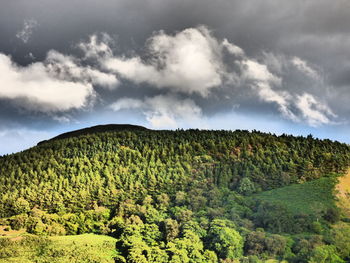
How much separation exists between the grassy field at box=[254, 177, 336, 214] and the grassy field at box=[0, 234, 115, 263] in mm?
45367

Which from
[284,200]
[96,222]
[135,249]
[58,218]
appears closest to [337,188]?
[284,200]

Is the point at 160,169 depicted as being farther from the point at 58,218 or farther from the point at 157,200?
the point at 58,218

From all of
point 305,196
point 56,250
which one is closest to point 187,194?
point 305,196

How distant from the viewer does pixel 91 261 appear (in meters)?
74.2

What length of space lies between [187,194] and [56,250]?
4373 centimetres

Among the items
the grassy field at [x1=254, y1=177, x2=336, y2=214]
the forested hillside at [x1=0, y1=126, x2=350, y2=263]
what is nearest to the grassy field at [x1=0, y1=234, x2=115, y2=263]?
the forested hillside at [x1=0, y1=126, x2=350, y2=263]

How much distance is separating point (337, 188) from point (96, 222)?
233 ft

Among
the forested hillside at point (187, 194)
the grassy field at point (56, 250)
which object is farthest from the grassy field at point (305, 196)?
the grassy field at point (56, 250)

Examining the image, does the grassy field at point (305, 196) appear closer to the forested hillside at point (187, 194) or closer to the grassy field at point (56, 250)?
the forested hillside at point (187, 194)

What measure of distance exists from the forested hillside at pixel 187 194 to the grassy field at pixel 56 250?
440 centimetres

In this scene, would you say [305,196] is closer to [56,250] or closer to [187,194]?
[187,194]

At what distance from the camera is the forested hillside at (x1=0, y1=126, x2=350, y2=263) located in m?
77.7

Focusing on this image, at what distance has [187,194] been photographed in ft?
360

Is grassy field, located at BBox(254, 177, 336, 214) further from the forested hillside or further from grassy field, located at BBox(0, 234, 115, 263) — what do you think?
grassy field, located at BBox(0, 234, 115, 263)
